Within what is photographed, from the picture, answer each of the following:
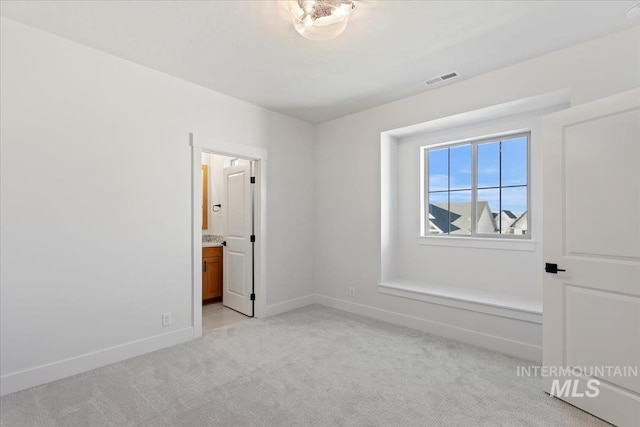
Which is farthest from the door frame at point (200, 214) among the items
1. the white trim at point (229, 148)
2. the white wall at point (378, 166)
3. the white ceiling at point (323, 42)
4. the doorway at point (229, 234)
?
the white wall at point (378, 166)

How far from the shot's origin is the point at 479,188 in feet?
12.6

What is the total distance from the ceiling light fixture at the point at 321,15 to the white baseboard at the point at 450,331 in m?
2.96

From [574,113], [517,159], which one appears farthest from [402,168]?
[574,113]

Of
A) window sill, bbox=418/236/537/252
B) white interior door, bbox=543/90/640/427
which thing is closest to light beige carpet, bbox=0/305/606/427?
white interior door, bbox=543/90/640/427

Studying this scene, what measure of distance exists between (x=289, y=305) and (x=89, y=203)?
2699mm

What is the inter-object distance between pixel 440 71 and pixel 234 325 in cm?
358

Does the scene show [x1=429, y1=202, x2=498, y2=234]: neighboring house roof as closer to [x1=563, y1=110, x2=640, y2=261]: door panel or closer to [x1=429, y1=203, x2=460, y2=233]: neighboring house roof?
[x1=429, y1=203, x2=460, y2=233]: neighboring house roof

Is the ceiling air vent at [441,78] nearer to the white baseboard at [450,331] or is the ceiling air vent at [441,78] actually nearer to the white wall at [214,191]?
the white baseboard at [450,331]

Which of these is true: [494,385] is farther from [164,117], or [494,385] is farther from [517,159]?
[164,117]

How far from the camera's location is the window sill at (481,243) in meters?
3.40

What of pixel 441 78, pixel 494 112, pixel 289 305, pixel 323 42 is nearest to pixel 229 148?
pixel 323 42

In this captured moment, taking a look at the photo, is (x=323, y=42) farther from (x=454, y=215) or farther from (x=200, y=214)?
(x=454, y=215)

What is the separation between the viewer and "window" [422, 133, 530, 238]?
3547 millimetres

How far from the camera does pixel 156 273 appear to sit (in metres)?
3.11
